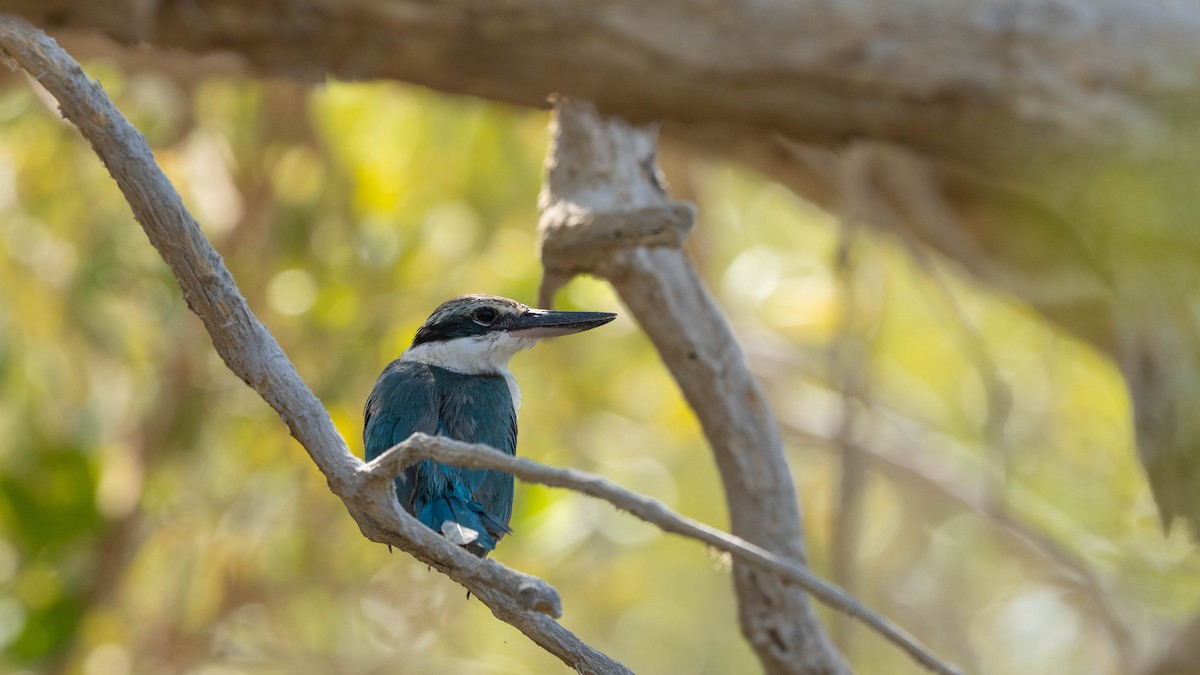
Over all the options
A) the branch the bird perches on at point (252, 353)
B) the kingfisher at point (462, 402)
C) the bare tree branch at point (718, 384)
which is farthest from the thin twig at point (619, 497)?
the bare tree branch at point (718, 384)

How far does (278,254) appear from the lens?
4.44m

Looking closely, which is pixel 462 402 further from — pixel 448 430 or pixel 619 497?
pixel 619 497

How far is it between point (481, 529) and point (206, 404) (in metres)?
2.52

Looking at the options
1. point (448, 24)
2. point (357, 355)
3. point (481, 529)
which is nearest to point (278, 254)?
point (357, 355)

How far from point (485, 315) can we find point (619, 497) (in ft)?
4.83

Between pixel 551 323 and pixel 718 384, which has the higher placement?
pixel 551 323

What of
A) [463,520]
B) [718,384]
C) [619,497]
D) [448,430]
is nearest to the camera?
[619,497]

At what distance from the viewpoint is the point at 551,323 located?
268 cm

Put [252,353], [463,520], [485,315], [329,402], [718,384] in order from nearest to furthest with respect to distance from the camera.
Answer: [252,353] → [463,520] → [718,384] → [485,315] → [329,402]

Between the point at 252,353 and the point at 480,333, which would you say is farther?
the point at 480,333

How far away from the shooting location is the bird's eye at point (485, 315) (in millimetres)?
2840

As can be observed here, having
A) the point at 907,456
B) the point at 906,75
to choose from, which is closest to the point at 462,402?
the point at 906,75

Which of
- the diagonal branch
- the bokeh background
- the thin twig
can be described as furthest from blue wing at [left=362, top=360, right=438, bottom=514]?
the bokeh background

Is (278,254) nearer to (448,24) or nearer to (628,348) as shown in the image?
(628,348)
